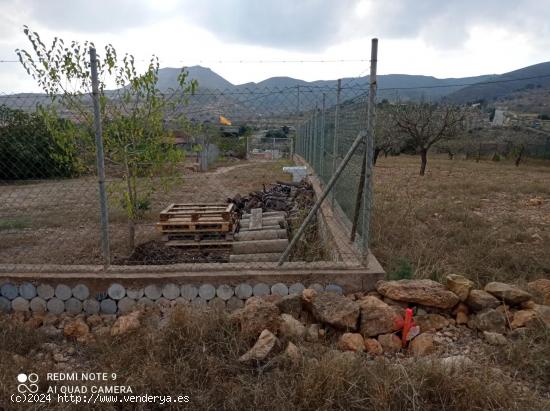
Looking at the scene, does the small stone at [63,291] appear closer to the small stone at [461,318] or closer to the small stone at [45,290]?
the small stone at [45,290]

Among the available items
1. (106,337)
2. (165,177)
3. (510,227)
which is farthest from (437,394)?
(510,227)

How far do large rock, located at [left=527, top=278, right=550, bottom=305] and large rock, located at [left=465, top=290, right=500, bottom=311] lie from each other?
571 millimetres

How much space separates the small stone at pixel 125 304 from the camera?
345 cm

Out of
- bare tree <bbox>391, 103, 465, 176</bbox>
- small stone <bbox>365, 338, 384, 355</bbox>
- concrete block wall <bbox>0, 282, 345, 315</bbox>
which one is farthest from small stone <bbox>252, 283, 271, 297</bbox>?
bare tree <bbox>391, 103, 465, 176</bbox>

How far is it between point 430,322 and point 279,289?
1232 mm

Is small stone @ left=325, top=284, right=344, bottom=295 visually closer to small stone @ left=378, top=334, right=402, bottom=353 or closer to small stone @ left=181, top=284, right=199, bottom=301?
small stone @ left=378, top=334, right=402, bottom=353

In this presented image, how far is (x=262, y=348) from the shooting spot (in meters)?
2.57

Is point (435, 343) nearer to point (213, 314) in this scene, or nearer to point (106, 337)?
point (213, 314)

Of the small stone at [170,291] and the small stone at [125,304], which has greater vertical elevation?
the small stone at [170,291]

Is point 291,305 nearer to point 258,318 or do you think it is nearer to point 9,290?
point 258,318

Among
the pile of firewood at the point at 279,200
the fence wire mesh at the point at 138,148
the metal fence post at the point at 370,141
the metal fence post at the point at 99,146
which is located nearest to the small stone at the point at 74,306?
the metal fence post at the point at 99,146

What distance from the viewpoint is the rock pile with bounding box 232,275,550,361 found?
9.16 feet

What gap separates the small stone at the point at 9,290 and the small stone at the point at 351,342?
283 centimetres

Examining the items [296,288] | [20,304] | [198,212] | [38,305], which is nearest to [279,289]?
[296,288]
